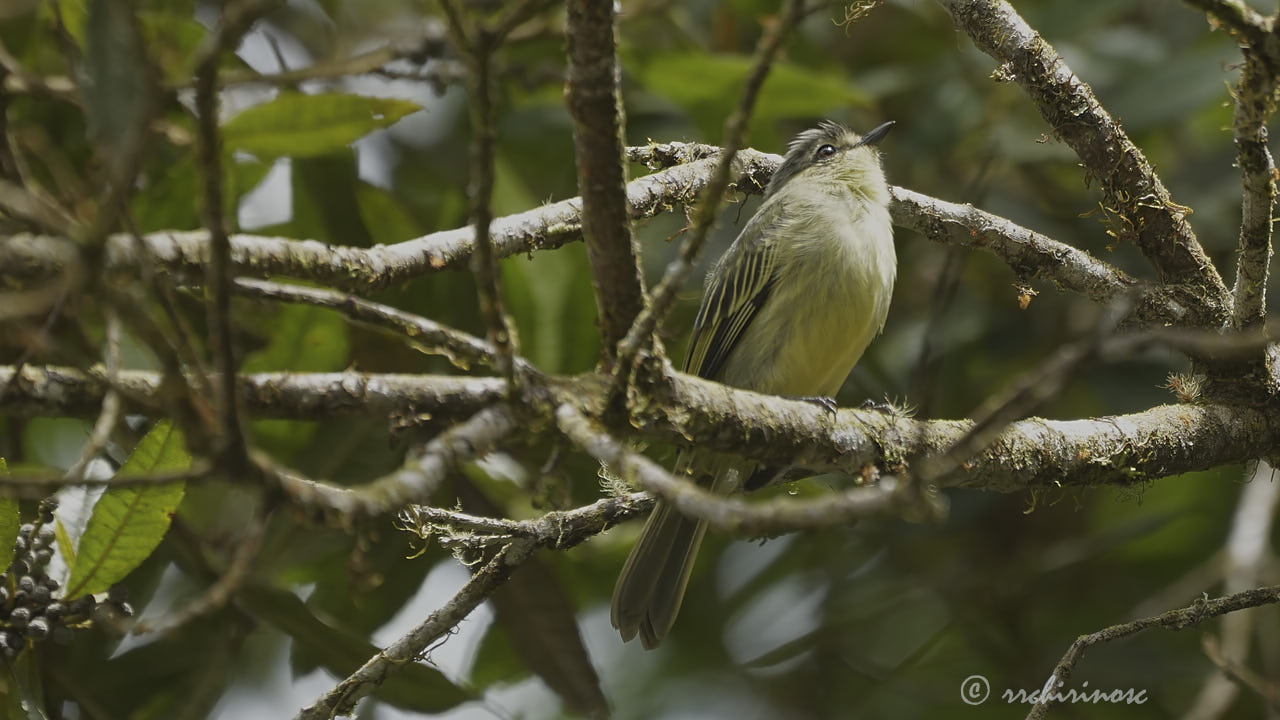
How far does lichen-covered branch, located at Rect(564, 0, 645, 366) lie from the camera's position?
1976 mm

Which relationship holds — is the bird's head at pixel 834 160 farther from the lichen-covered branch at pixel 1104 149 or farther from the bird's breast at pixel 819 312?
the lichen-covered branch at pixel 1104 149

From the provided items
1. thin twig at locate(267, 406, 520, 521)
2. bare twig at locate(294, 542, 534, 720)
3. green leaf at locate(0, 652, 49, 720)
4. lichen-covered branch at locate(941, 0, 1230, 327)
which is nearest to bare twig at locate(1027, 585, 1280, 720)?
lichen-covered branch at locate(941, 0, 1230, 327)

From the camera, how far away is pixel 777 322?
14.1 ft

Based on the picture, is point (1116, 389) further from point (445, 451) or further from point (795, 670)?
point (445, 451)

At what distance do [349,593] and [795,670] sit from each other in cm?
290

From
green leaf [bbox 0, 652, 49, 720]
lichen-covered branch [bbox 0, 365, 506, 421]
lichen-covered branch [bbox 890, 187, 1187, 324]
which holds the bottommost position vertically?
green leaf [bbox 0, 652, 49, 720]

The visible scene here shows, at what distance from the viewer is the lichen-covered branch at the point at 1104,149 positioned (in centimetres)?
330

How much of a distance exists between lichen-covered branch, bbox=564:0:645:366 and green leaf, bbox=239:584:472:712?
2.00 metres

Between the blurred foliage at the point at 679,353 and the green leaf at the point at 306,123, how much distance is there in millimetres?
11

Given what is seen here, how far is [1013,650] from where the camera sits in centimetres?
581

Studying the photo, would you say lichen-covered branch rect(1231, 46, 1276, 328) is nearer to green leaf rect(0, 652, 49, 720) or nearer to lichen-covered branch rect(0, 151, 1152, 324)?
lichen-covered branch rect(0, 151, 1152, 324)

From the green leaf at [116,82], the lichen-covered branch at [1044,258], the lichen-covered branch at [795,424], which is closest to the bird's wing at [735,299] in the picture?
the lichen-covered branch at [1044,258]
